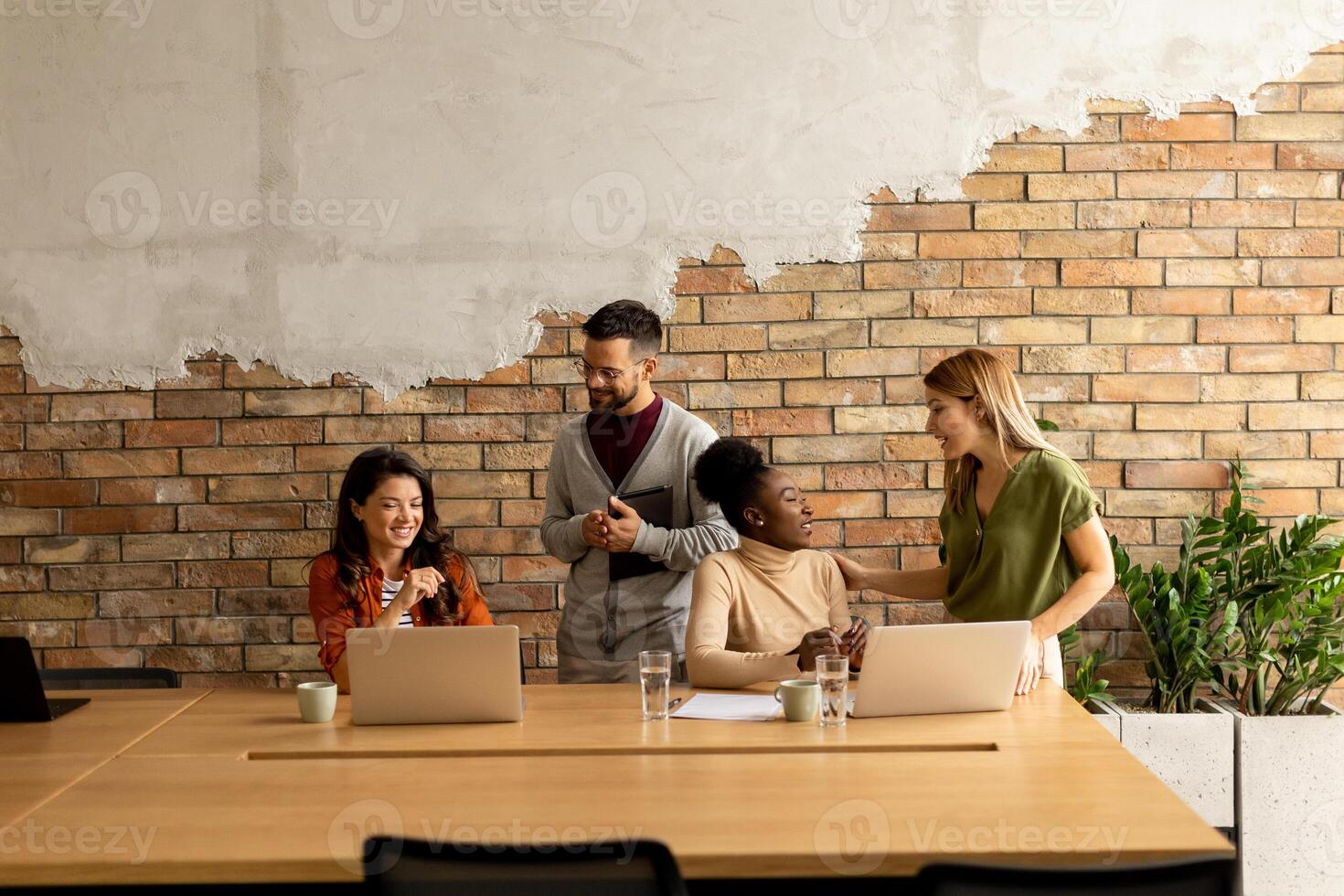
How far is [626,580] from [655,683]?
0.76m

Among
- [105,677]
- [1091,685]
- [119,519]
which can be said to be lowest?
[1091,685]

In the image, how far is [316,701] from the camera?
2289 millimetres

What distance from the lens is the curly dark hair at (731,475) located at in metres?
2.65

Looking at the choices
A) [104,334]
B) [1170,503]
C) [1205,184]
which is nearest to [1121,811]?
[1170,503]

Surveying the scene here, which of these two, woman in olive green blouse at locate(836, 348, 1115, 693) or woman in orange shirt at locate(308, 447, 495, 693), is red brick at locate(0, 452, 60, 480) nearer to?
woman in orange shirt at locate(308, 447, 495, 693)

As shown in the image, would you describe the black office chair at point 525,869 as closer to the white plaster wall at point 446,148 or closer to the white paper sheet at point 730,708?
the white paper sheet at point 730,708

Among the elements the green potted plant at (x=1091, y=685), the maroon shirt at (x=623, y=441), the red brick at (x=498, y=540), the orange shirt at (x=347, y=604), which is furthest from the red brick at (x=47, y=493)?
the green potted plant at (x=1091, y=685)

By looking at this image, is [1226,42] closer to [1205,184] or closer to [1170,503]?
[1205,184]

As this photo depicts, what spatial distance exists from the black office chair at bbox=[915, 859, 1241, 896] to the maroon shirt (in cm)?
175

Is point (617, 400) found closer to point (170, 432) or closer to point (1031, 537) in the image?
point (1031, 537)

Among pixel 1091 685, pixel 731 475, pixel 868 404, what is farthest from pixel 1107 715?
pixel 731 475

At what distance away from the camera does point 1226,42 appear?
3.46 meters

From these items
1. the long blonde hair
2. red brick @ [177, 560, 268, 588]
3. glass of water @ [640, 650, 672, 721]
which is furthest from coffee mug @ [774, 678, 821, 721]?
red brick @ [177, 560, 268, 588]

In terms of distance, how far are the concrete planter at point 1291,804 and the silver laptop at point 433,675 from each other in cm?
215
